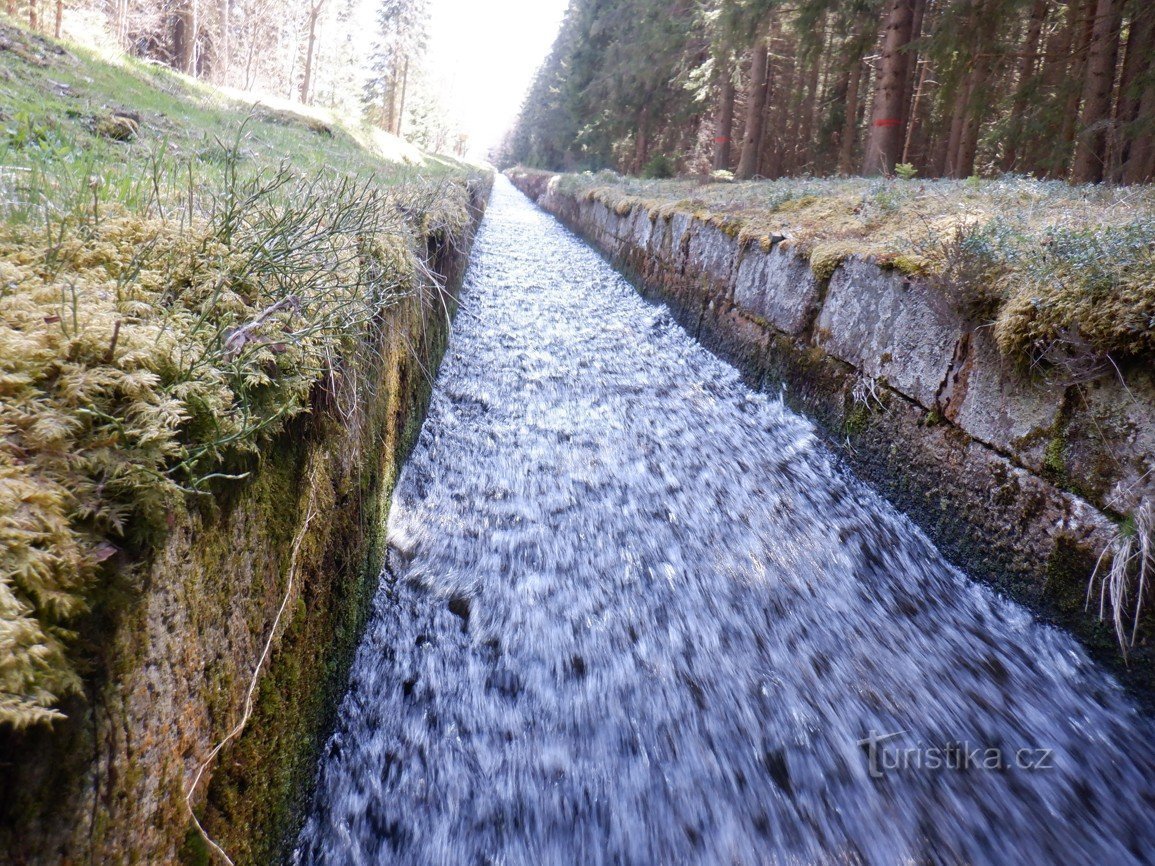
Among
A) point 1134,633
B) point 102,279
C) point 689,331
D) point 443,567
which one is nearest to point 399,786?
point 443,567

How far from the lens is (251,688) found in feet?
4.35

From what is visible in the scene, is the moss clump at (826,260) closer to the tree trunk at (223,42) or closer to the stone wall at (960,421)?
the stone wall at (960,421)

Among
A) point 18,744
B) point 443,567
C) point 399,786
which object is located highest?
point 18,744

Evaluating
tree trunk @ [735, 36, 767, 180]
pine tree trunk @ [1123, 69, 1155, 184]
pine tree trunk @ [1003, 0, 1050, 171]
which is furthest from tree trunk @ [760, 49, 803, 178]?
pine tree trunk @ [1123, 69, 1155, 184]

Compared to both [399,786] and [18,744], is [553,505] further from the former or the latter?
[18,744]

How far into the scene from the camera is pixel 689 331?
6.55m

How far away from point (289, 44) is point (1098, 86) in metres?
38.2

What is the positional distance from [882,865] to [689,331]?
5419 millimetres

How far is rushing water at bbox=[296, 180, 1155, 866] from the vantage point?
1697 mm

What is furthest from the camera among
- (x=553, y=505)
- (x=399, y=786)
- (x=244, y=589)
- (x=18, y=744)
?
(x=553, y=505)

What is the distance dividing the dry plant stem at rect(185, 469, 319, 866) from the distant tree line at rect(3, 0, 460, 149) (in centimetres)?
1257

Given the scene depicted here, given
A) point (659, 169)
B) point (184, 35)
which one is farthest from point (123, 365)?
point (659, 169)

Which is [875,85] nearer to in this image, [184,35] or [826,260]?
[826,260]

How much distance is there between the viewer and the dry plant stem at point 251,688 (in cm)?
107
